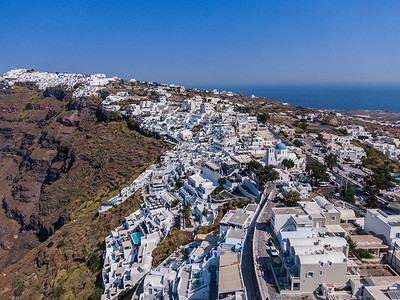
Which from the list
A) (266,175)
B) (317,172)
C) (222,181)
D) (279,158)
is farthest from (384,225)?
(222,181)

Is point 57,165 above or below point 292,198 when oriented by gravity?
below

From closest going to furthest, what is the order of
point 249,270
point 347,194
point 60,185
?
1. point 249,270
2. point 347,194
3. point 60,185

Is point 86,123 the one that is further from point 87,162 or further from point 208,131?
point 208,131

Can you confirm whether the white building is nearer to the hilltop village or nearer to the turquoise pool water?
the hilltop village

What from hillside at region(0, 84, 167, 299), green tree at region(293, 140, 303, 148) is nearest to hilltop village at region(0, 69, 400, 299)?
green tree at region(293, 140, 303, 148)

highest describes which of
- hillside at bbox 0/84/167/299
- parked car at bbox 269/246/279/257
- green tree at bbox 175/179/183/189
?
parked car at bbox 269/246/279/257

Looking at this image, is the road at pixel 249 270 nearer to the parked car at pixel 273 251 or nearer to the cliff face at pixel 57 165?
the parked car at pixel 273 251

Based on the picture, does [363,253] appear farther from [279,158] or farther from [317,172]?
[279,158]

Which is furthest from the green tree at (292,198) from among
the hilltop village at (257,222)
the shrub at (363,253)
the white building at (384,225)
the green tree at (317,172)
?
the green tree at (317,172)
